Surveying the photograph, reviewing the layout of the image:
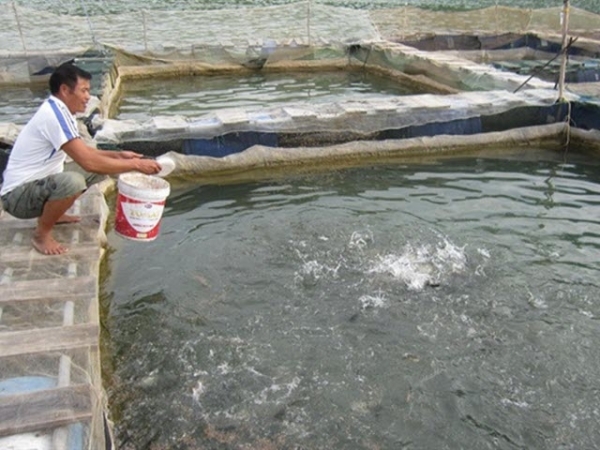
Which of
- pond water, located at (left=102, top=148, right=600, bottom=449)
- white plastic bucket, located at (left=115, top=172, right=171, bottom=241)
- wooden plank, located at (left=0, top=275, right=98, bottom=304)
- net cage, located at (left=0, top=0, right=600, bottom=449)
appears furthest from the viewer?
white plastic bucket, located at (left=115, top=172, right=171, bottom=241)

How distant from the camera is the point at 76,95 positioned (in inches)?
156

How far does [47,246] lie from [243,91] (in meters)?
8.79

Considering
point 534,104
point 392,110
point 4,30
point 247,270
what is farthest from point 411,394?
point 4,30

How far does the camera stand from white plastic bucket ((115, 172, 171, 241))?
4121mm

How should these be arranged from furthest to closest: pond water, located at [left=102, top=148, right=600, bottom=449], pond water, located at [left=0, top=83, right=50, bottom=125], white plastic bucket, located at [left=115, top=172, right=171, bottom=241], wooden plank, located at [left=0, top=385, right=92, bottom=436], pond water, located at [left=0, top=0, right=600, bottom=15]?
pond water, located at [left=0, top=0, right=600, bottom=15]
pond water, located at [left=0, top=83, right=50, bottom=125]
white plastic bucket, located at [left=115, top=172, right=171, bottom=241]
pond water, located at [left=102, top=148, right=600, bottom=449]
wooden plank, located at [left=0, top=385, right=92, bottom=436]

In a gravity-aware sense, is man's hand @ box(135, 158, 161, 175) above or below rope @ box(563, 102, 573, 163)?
above

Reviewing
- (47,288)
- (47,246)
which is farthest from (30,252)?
(47,288)

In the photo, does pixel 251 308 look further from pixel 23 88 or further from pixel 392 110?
pixel 23 88

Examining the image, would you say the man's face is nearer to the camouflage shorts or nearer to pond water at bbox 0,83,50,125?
the camouflage shorts

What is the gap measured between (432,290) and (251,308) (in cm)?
156

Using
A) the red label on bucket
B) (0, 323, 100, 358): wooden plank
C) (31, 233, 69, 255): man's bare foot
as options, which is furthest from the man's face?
(0, 323, 100, 358): wooden plank

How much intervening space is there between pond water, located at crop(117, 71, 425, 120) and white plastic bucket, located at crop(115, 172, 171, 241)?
21.6ft

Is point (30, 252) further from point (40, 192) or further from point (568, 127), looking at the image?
point (568, 127)

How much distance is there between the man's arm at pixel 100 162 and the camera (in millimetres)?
3920
